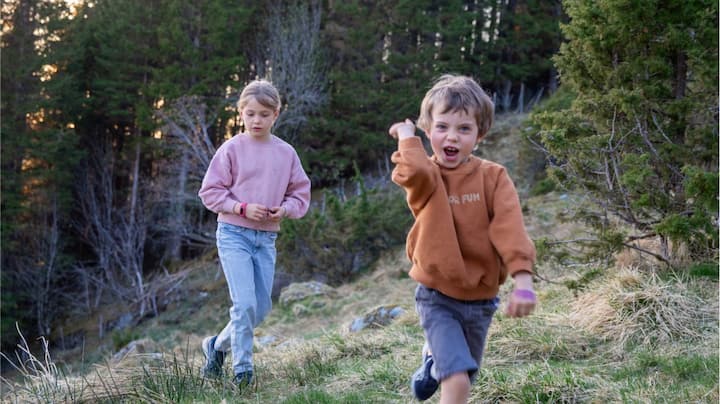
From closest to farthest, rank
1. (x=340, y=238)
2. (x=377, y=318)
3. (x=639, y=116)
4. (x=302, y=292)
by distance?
(x=639, y=116) < (x=377, y=318) < (x=302, y=292) < (x=340, y=238)

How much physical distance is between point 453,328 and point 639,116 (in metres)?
4.46

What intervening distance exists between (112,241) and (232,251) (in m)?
18.8

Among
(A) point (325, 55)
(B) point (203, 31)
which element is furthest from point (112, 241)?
(A) point (325, 55)

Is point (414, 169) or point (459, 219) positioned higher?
point (414, 169)

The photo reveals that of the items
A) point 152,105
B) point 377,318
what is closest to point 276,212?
point 377,318

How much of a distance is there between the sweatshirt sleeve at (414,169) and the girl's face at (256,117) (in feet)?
5.81

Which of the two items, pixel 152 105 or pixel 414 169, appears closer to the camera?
pixel 414 169

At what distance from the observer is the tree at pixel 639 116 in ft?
20.0

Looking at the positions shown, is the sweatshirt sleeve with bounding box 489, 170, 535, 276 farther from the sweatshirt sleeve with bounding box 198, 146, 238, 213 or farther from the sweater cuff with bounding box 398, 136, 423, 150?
the sweatshirt sleeve with bounding box 198, 146, 238, 213

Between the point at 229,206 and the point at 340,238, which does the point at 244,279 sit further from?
the point at 340,238

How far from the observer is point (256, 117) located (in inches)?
168

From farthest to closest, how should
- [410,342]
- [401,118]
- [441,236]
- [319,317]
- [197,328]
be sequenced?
[401,118] → [197,328] → [319,317] → [410,342] → [441,236]

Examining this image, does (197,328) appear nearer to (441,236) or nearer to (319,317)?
(319,317)

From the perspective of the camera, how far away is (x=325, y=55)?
23.4 meters
